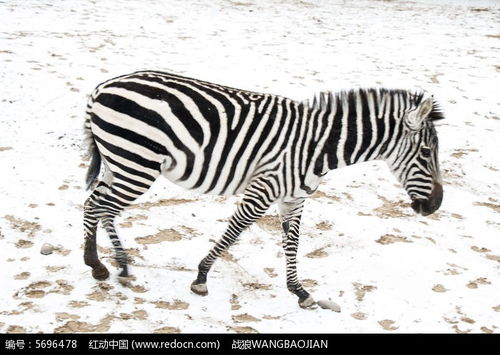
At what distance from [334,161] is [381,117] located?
1.84 feet

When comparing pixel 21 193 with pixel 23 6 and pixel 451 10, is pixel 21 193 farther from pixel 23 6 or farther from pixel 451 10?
pixel 451 10

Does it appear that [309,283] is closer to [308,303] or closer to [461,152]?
[308,303]

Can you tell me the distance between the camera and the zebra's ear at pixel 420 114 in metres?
4.28

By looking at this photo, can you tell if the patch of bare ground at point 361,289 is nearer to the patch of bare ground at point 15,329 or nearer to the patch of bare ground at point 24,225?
the patch of bare ground at point 15,329

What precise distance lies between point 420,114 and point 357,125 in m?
0.54

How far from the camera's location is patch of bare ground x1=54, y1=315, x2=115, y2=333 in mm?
4168

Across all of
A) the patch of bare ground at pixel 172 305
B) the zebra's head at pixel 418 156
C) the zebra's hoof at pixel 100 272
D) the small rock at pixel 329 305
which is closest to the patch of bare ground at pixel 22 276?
the zebra's hoof at pixel 100 272

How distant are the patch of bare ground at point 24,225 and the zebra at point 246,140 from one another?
1296 millimetres

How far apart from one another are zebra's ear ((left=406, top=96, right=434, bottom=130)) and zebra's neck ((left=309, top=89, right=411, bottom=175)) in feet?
0.41

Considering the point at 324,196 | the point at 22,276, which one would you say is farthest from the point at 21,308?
the point at 324,196

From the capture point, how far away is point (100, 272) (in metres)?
4.86
